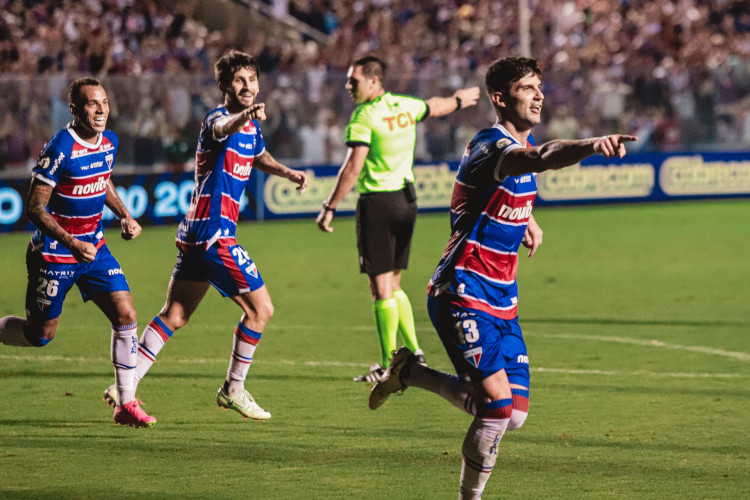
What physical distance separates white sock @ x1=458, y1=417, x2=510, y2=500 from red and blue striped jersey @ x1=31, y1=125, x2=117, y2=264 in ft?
9.55

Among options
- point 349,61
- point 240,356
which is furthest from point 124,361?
point 349,61

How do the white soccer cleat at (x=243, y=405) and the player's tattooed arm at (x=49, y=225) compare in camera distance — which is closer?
the player's tattooed arm at (x=49, y=225)

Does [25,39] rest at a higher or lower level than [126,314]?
higher

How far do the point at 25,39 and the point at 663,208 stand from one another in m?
12.2

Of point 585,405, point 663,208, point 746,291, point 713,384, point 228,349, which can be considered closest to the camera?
point 585,405

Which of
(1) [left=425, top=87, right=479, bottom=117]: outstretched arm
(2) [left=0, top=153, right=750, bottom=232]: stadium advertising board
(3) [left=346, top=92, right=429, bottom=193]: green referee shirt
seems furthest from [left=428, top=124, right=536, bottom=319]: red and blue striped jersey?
(2) [left=0, top=153, right=750, bottom=232]: stadium advertising board

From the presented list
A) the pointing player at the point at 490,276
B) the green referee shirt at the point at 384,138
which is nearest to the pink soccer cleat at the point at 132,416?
the pointing player at the point at 490,276

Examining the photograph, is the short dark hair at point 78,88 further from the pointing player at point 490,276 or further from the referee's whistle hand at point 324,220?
the pointing player at point 490,276

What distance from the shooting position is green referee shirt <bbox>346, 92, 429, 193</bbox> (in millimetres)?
8203

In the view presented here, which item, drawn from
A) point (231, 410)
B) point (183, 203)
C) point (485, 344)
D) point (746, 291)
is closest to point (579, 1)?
point (183, 203)

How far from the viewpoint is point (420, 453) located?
20.0 ft

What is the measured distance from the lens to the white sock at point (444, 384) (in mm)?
5076

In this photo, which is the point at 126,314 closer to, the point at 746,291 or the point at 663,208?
the point at 746,291

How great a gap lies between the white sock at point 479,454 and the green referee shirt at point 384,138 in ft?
12.2
